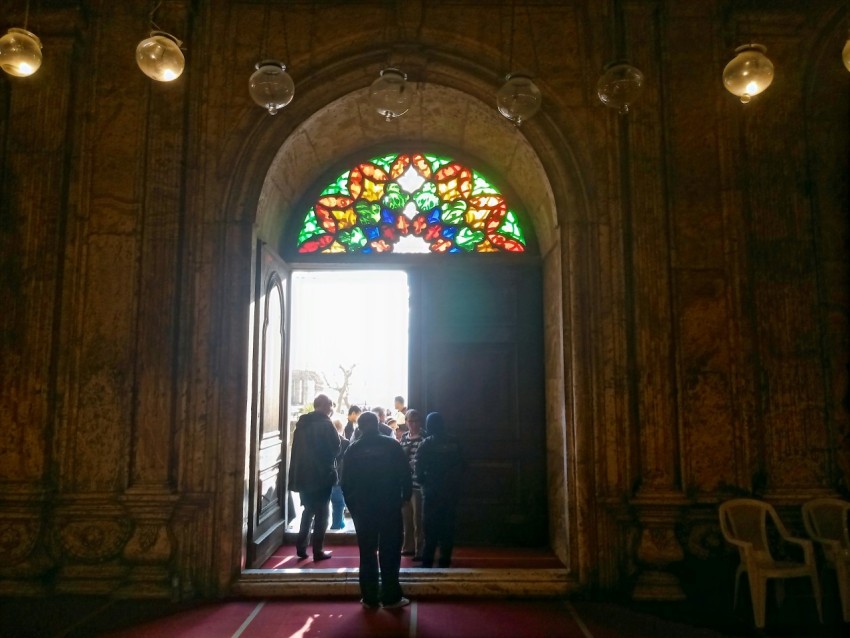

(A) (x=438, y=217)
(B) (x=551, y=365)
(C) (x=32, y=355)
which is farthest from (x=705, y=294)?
(C) (x=32, y=355)

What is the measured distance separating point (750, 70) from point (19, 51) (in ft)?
13.5

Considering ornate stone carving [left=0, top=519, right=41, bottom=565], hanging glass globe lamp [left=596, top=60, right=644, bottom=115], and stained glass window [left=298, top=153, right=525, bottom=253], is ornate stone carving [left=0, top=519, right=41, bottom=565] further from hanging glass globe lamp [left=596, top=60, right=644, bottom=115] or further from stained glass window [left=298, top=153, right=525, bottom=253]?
hanging glass globe lamp [left=596, top=60, right=644, bottom=115]

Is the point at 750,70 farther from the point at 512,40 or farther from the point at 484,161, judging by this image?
the point at 484,161

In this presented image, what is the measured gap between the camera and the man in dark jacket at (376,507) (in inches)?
171

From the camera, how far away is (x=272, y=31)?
5.15 metres

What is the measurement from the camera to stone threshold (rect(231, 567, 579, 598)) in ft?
15.0

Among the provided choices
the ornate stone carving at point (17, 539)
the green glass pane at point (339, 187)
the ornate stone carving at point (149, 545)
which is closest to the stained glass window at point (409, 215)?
the green glass pane at point (339, 187)

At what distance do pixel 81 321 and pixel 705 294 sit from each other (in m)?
5.00

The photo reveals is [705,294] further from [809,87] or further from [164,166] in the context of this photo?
[164,166]

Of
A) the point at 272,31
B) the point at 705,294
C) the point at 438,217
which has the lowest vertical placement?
the point at 705,294

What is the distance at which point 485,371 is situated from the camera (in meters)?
6.20

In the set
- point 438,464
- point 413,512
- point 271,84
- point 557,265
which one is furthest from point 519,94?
point 413,512

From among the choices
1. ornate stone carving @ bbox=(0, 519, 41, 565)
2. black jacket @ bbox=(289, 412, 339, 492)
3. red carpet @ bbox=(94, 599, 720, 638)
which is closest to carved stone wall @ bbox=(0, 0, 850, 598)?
ornate stone carving @ bbox=(0, 519, 41, 565)

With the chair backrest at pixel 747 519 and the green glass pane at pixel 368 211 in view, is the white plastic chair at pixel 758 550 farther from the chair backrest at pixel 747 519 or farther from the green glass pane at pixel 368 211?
the green glass pane at pixel 368 211
